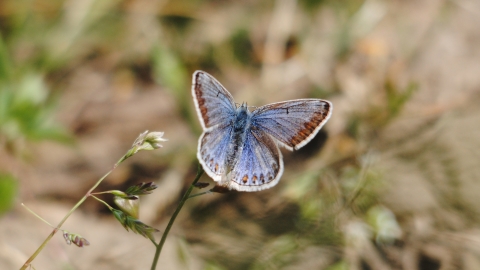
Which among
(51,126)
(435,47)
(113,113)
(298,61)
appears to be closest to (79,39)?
(113,113)

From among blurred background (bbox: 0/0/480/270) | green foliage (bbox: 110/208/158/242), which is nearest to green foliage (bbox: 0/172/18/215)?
blurred background (bbox: 0/0/480/270)

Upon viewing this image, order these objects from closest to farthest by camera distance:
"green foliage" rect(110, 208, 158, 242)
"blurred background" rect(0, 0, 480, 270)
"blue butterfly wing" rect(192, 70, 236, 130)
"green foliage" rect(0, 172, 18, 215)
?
"green foliage" rect(110, 208, 158, 242)
"blue butterfly wing" rect(192, 70, 236, 130)
"blurred background" rect(0, 0, 480, 270)
"green foliage" rect(0, 172, 18, 215)

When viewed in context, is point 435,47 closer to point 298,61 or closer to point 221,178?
point 298,61

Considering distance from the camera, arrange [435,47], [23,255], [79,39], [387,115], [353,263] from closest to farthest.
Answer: [353,263] → [23,255] → [387,115] → [435,47] → [79,39]

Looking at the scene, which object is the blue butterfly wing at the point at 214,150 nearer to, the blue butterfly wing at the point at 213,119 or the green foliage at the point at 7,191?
the blue butterfly wing at the point at 213,119

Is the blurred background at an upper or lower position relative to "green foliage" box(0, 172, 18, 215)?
upper

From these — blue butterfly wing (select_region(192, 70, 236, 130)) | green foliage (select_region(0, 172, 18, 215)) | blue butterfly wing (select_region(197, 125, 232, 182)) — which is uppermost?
blue butterfly wing (select_region(192, 70, 236, 130))

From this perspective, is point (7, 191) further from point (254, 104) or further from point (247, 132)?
point (254, 104)

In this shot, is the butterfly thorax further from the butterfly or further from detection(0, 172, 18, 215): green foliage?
detection(0, 172, 18, 215): green foliage
